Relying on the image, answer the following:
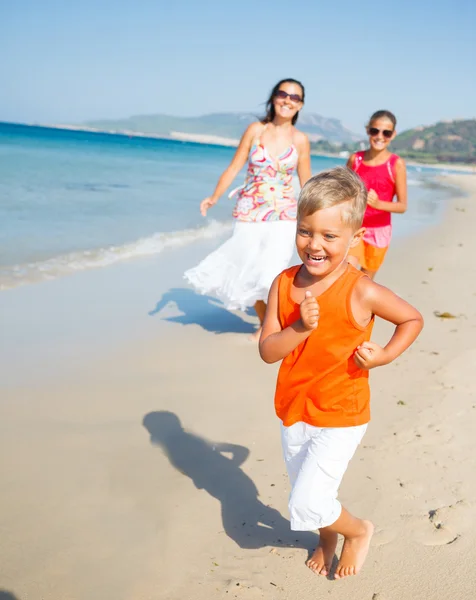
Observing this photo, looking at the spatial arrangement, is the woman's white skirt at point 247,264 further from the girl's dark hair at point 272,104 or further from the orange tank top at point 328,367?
the orange tank top at point 328,367

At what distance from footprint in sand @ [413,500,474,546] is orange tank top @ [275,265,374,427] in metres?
0.79

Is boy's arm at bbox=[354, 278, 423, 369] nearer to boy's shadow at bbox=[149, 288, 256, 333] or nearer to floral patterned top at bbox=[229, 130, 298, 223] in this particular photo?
floral patterned top at bbox=[229, 130, 298, 223]

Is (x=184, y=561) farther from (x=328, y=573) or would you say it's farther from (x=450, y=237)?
(x=450, y=237)

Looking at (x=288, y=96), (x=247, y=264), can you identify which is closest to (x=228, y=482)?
(x=247, y=264)

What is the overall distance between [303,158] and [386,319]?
3.53 meters

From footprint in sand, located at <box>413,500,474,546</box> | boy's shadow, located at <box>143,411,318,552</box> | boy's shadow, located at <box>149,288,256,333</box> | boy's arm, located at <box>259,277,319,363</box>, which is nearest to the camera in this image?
boy's arm, located at <box>259,277,319,363</box>

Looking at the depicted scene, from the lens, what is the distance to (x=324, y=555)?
2697mm

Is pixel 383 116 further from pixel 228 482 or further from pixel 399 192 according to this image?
pixel 228 482

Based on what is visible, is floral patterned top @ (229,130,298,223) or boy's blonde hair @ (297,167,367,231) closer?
boy's blonde hair @ (297,167,367,231)

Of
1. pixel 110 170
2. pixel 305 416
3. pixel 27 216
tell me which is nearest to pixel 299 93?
pixel 305 416

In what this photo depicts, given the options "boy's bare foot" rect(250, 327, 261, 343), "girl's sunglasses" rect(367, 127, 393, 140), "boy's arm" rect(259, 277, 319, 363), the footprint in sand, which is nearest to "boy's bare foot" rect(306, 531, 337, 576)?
the footprint in sand

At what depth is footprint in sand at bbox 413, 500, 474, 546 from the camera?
2826 mm

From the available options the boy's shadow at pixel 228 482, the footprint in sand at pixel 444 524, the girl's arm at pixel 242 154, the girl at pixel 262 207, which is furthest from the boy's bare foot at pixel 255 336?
the footprint in sand at pixel 444 524

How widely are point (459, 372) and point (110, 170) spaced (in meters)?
23.2
